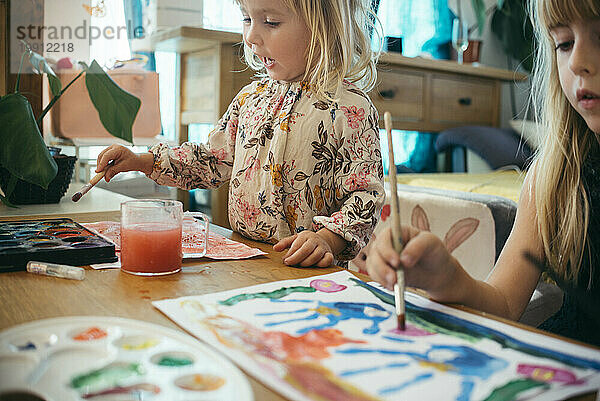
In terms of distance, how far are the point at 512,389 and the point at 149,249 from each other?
0.44 meters

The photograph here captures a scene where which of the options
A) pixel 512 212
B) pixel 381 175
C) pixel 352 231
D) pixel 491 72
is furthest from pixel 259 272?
pixel 491 72

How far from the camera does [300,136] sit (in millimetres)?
1057

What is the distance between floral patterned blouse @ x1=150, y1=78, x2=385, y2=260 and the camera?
38.5 inches

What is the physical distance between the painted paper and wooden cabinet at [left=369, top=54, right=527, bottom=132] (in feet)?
6.46

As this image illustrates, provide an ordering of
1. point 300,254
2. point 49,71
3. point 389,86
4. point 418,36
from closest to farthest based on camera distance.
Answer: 1. point 300,254
2. point 49,71
3. point 389,86
4. point 418,36

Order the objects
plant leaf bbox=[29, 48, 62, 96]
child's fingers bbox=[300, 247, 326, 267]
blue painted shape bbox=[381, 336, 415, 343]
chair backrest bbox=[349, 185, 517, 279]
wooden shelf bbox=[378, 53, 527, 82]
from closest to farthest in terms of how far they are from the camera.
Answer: blue painted shape bbox=[381, 336, 415, 343]
child's fingers bbox=[300, 247, 326, 267]
plant leaf bbox=[29, 48, 62, 96]
chair backrest bbox=[349, 185, 517, 279]
wooden shelf bbox=[378, 53, 527, 82]

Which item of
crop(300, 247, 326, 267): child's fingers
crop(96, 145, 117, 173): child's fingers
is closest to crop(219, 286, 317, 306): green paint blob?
crop(300, 247, 326, 267): child's fingers

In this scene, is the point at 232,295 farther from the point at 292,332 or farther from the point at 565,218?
the point at 565,218

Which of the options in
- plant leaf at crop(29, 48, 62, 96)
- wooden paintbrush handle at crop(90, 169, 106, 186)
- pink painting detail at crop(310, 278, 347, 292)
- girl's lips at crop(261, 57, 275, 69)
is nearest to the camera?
pink painting detail at crop(310, 278, 347, 292)

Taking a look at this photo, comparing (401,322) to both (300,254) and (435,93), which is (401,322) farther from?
(435,93)

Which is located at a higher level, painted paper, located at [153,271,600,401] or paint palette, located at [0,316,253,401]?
paint palette, located at [0,316,253,401]

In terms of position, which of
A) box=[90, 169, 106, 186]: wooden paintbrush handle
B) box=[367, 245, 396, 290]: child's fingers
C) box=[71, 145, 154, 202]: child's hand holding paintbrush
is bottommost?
box=[367, 245, 396, 290]: child's fingers

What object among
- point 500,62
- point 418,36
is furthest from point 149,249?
point 500,62

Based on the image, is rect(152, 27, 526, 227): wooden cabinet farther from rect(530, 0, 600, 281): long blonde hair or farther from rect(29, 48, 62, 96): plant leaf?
rect(530, 0, 600, 281): long blonde hair
